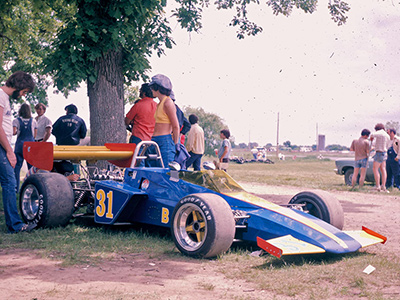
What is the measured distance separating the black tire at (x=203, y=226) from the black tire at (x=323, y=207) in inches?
55.2

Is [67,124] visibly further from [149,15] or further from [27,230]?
[27,230]

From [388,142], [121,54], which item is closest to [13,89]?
[121,54]

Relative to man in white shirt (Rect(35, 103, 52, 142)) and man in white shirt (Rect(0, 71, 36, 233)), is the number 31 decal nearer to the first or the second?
man in white shirt (Rect(0, 71, 36, 233))

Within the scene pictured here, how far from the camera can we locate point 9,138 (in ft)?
19.3

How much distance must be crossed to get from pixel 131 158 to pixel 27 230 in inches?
65.0

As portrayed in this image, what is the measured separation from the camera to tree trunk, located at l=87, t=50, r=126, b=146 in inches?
352

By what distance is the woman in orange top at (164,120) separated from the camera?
6.43 metres

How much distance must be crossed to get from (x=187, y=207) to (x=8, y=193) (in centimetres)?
245

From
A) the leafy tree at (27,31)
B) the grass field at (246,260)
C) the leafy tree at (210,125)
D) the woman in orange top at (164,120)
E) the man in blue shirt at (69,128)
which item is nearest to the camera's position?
the grass field at (246,260)

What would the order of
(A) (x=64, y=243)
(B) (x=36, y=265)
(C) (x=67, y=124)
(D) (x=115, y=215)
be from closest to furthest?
(B) (x=36, y=265), (A) (x=64, y=243), (D) (x=115, y=215), (C) (x=67, y=124)

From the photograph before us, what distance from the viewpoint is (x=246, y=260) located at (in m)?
4.59

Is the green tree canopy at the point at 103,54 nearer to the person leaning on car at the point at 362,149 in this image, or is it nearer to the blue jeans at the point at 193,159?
the blue jeans at the point at 193,159

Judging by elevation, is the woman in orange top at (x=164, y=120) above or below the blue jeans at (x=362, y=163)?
above

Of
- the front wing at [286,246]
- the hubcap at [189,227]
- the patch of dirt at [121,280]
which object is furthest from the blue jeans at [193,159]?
the front wing at [286,246]
